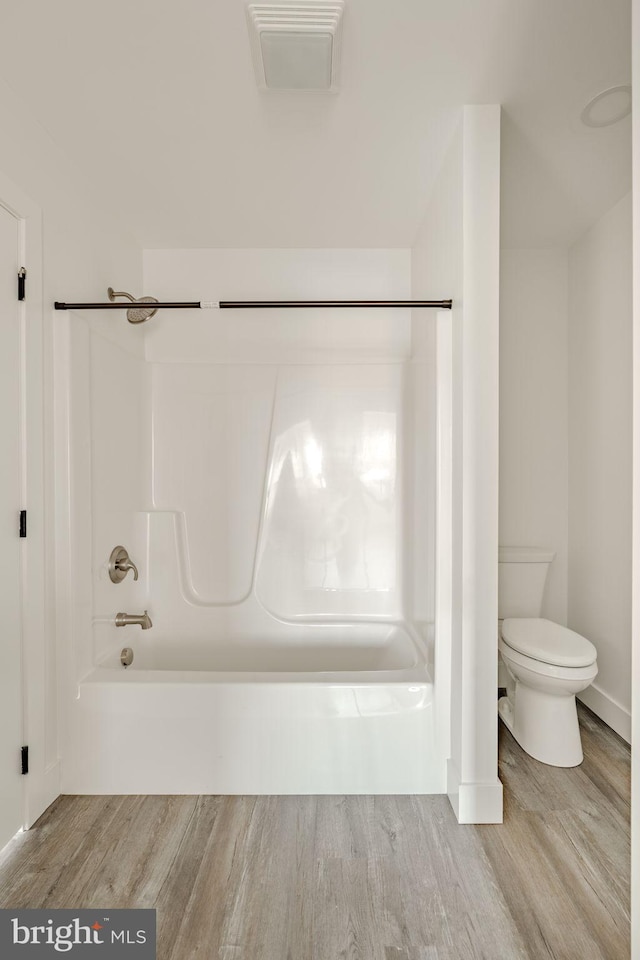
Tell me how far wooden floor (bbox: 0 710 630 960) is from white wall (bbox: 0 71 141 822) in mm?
319

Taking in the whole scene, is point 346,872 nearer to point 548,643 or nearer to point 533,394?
point 548,643

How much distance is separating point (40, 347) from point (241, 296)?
1.32 m

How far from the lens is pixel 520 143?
6.65 ft

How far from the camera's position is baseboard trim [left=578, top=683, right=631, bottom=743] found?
7.86 ft

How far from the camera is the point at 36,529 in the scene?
1.84 metres

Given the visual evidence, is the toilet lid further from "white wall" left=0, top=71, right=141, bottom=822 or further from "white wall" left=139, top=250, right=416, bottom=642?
"white wall" left=0, top=71, right=141, bottom=822

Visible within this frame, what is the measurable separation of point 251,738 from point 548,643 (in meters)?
1.21

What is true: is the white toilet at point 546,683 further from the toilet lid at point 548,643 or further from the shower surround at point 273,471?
the shower surround at point 273,471

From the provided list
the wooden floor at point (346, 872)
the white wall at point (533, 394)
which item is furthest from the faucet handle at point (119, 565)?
the white wall at point (533, 394)

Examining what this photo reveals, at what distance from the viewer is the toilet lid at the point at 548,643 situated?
2.12m

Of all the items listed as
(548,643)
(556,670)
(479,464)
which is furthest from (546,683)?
(479,464)

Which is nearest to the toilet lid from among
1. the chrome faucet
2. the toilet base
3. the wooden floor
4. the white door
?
the toilet base

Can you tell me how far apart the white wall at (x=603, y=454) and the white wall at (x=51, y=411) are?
2.25 m

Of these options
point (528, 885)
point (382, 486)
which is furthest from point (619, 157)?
point (528, 885)
